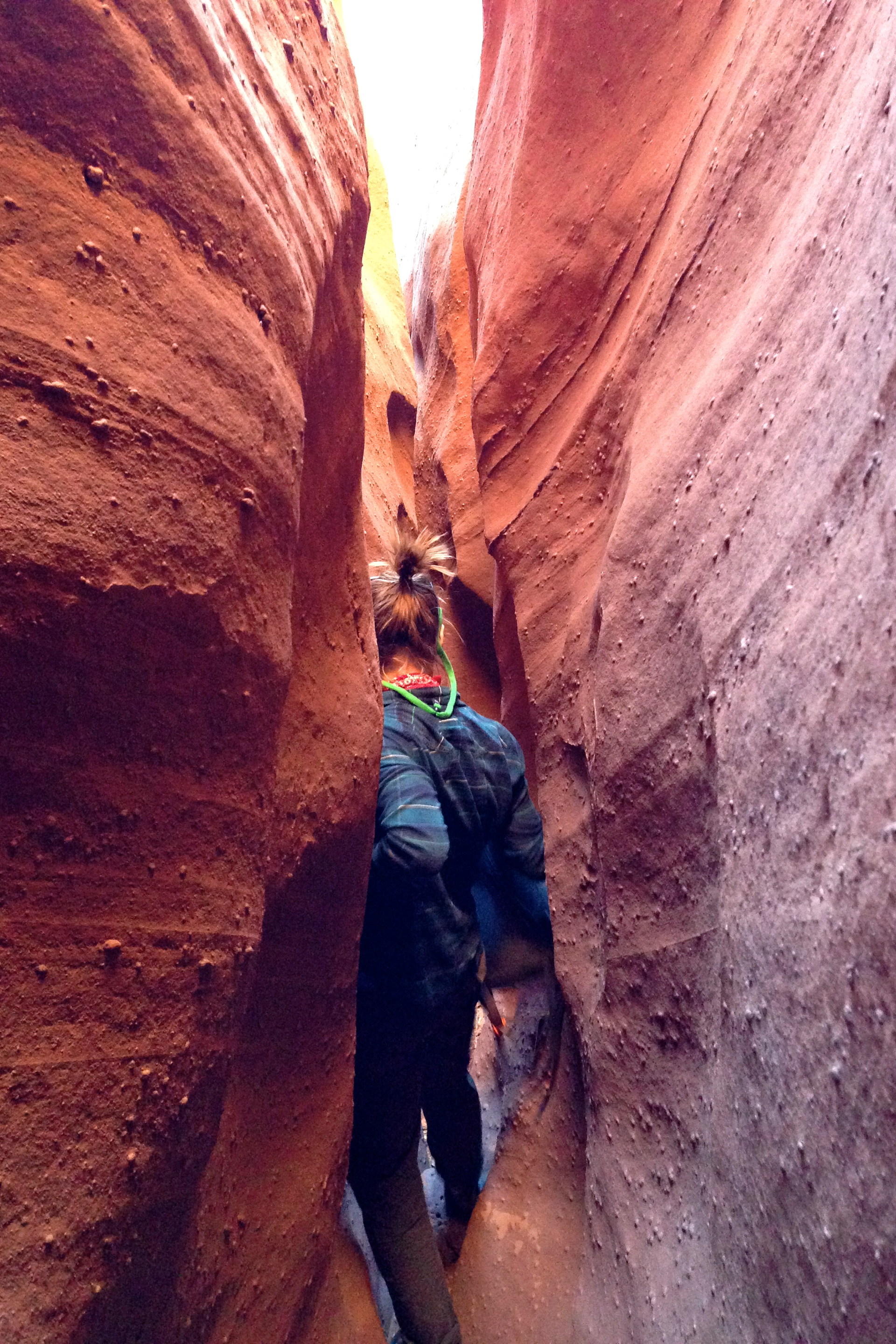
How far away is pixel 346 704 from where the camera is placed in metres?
1.91

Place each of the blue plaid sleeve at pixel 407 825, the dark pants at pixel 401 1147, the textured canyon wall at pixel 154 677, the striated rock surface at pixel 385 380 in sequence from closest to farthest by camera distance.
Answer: the textured canyon wall at pixel 154 677, the blue plaid sleeve at pixel 407 825, the dark pants at pixel 401 1147, the striated rock surface at pixel 385 380

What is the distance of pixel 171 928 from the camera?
4.12ft

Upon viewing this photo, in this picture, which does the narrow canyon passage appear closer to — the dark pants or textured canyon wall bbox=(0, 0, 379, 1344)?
textured canyon wall bbox=(0, 0, 379, 1344)

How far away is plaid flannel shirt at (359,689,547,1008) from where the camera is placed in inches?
79.9

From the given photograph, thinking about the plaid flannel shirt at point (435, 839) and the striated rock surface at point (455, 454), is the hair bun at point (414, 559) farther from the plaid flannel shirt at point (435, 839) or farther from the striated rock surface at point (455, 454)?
the striated rock surface at point (455, 454)

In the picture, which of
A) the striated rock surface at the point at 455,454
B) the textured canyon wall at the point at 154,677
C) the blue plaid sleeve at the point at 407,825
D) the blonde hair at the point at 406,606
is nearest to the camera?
the textured canyon wall at the point at 154,677

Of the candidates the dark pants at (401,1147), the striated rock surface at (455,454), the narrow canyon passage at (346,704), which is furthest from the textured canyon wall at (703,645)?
the striated rock surface at (455,454)

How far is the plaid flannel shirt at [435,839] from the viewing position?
2.03 metres

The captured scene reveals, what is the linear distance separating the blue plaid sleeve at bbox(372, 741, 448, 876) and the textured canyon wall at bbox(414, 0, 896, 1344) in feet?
1.25

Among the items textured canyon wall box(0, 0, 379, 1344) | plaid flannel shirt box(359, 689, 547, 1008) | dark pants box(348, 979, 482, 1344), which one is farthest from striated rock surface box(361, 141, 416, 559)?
textured canyon wall box(0, 0, 379, 1344)

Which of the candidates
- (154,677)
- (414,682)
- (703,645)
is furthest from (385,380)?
(154,677)

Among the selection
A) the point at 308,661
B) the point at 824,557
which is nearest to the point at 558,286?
the point at 308,661

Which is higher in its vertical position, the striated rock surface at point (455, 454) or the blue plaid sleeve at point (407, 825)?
the striated rock surface at point (455, 454)

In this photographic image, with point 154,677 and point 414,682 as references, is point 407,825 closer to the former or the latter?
point 414,682
